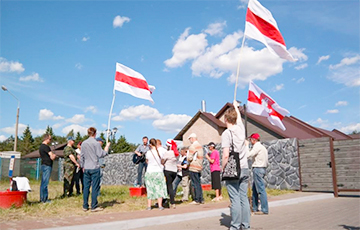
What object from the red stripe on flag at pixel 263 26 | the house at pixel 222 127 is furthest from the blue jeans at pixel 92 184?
the house at pixel 222 127

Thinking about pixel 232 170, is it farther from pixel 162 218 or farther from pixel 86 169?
pixel 86 169

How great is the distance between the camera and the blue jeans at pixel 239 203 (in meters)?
5.22

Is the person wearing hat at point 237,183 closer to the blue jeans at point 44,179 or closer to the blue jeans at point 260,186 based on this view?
the blue jeans at point 260,186

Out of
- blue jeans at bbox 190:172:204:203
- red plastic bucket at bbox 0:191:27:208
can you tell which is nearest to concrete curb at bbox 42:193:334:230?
blue jeans at bbox 190:172:204:203

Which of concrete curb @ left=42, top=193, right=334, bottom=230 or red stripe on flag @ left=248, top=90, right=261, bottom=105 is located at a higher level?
red stripe on flag @ left=248, top=90, right=261, bottom=105

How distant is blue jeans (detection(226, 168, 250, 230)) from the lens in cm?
522

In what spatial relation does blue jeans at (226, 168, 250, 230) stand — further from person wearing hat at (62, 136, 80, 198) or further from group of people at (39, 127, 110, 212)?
person wearing hat at (62, 136, 80, 198)

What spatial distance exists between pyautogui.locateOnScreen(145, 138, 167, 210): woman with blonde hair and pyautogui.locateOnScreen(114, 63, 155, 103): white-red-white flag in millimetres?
3067

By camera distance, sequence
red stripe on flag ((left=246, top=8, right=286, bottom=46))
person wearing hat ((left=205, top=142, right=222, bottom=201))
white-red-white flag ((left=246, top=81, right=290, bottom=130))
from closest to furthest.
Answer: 1. red stripe on flag ((left=246, top=8, right=286, bottom=46))
2. white-red-white flag ((left=246, top=81, right=290, bottom=130))
3. person wearing hat ((left=205, top=142, right=222, bottom=201))

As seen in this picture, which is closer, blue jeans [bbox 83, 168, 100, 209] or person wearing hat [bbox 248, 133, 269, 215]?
person wearing hat [bbox 248, 133, 269, 215]

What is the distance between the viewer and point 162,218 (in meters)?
6.65

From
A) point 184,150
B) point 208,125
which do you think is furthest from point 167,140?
point 208,125

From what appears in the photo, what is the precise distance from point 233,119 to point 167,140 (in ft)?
12.0

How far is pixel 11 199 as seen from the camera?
7629 millimetres
